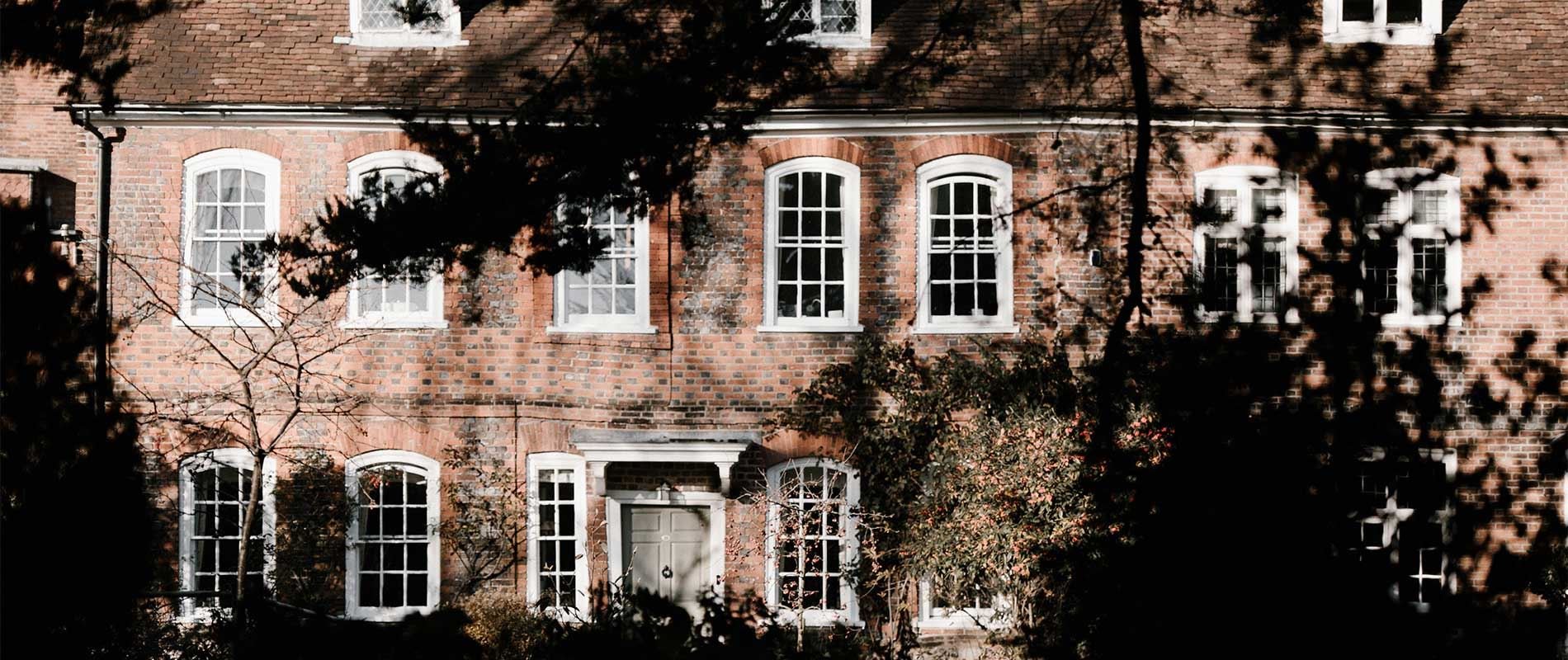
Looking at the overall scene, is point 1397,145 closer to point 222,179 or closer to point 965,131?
point 965,131

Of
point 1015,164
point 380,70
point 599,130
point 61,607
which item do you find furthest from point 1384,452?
point 61,607

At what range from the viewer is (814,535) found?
13734mm

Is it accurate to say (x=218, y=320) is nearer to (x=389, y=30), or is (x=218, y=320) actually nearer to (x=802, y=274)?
(x=389, y=30)

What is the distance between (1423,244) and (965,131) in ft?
16.3

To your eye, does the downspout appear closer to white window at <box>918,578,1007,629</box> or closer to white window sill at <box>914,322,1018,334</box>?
white window sill at <box>914,322,1018,334</box>

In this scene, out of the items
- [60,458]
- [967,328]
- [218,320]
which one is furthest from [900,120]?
[60,458]

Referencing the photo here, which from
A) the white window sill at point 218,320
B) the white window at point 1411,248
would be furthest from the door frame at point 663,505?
the white window at point 1411,248

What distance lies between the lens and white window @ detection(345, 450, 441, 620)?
46.3 ft

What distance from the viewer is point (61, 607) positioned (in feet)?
34.9

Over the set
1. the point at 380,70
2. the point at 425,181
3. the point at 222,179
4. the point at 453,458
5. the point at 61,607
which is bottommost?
the point at 61,607

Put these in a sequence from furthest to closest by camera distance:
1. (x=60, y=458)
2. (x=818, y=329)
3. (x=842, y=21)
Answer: (x=842, y=21)
(x=818, y=329)
(x=60, y=458)

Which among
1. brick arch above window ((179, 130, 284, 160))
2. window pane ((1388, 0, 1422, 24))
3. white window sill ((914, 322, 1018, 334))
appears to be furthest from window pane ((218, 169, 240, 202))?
window pane ((1388, 0, 1422, 24))

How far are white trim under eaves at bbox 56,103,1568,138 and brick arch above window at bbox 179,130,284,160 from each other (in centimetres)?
10

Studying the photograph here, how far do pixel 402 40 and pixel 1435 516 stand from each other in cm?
1194
